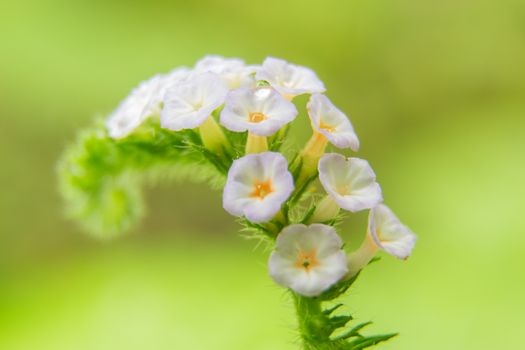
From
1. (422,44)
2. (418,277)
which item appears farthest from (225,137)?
(422,44)

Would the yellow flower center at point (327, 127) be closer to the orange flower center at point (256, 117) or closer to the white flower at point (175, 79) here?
the orange flower center at point (256, 117)

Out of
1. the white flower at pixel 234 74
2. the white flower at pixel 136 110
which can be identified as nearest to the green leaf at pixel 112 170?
the white flower at pixel 136 110

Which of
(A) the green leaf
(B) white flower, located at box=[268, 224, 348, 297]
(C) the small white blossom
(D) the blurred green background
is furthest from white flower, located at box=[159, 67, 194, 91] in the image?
(D) the blurred green background

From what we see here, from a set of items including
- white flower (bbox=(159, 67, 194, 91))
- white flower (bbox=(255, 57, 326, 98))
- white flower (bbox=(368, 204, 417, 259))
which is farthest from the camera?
white flower (bbox=(159, 67, 194, 91))

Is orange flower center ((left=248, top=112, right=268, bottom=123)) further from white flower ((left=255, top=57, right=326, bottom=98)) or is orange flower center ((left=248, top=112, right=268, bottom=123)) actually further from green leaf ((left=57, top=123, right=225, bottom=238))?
green leaf ((left=57, top=123, right=225, bottom=238))

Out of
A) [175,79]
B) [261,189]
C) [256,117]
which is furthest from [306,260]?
[175,79]
